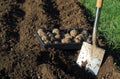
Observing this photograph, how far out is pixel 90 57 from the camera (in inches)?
193

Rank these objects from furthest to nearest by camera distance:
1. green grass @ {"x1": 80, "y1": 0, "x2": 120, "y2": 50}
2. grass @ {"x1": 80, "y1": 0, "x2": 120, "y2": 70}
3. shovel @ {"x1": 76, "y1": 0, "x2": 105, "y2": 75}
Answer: green grass @ {"x1": 80, "y1": 0, "x2": 120, "y2": 50}, grass @ {"x1": 80, "y1": 0, "x2": 120, "y2": 70}, shovel @ {"x1": 76, "y1": 0, "x2": 105, "y2": 75}

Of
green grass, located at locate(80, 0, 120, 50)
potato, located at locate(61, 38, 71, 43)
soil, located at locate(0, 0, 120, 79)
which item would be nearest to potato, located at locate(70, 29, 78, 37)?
potato, located at locate(61, 38, 71, 43)

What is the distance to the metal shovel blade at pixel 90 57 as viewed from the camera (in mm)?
4816

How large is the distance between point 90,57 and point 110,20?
128 centimetres

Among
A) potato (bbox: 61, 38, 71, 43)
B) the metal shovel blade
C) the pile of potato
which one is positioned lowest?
the metal shovel blade

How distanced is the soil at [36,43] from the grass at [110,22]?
0.63 ft

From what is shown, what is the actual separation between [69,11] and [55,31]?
1.01 metres

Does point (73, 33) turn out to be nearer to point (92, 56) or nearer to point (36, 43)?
point (36, 43)

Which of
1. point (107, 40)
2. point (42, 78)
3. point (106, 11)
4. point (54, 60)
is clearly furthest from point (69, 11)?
point (42, 78)

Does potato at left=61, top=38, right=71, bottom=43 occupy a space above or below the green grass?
below

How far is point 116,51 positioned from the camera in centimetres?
520

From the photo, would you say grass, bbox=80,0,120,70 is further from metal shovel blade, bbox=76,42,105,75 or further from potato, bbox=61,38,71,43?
potato, bbox=61,38,71,43

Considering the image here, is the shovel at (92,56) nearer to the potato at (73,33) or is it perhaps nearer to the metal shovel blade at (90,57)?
the metal shovel blade at (90,57)

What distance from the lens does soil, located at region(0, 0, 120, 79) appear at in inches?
180
